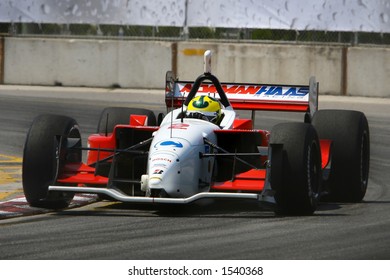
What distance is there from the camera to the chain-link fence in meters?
27.6

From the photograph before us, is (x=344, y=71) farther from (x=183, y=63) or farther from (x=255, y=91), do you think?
(x=255, y=91)

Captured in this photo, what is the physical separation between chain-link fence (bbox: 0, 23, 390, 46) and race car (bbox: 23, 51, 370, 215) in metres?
13.6

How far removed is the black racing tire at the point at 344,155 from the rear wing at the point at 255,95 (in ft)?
3.11

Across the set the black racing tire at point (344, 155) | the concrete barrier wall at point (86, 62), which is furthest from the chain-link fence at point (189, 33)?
the black racing tire at point (344, 155)

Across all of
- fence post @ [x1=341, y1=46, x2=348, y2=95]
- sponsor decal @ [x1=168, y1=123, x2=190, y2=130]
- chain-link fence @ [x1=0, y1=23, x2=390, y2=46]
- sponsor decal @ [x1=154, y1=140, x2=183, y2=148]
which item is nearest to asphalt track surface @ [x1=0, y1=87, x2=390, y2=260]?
sponsor decal @ [x1=154, y1=140, x2=183, y2=148]

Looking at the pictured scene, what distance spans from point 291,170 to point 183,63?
16.4 metres

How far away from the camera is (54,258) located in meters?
9.16

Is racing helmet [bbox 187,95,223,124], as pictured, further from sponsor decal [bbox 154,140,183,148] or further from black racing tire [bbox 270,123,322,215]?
black racing tire [bbox 270,123,322,215]

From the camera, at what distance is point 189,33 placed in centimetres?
2855

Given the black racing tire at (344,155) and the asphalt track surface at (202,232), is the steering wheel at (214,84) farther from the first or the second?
the asphalt track surface at (202,232)

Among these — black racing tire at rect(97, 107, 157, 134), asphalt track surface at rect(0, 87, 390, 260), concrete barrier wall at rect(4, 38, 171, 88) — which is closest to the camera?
asphalt track surface at rect(0, 87, 390, 260)

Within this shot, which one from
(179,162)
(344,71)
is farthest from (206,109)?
(344,71)

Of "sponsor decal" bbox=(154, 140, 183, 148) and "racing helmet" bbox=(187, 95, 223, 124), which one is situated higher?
"racing helmet" bbox=(187, 95, 223, 124)

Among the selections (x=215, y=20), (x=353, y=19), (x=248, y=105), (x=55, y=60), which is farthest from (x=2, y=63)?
(x=248, y=105)
